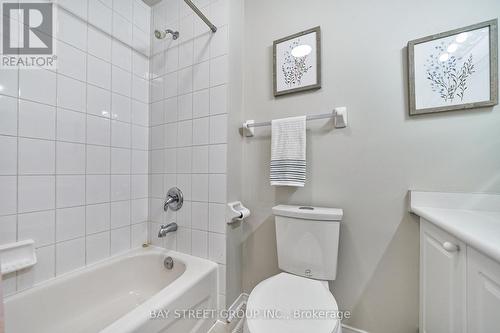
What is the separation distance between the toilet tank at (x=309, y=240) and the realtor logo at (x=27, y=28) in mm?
1572

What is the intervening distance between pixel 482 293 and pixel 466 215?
367 millimetres

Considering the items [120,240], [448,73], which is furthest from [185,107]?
[448,73]

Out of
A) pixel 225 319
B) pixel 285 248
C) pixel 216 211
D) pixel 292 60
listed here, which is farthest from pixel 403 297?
pixel 292 60

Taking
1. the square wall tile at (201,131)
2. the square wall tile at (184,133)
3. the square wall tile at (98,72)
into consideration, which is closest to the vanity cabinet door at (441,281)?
the square wall tile at (201,131)

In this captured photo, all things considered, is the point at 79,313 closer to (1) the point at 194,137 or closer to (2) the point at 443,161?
(1) the point at 194,137

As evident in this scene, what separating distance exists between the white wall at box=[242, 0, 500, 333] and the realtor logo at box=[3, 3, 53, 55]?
1.34 m

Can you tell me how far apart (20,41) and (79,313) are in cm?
150

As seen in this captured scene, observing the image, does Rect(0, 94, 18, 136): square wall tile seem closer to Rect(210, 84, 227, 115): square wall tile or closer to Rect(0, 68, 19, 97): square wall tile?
Rect(0, 68, 19, 97): square wall tile

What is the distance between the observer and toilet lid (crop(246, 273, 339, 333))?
2.28 ft

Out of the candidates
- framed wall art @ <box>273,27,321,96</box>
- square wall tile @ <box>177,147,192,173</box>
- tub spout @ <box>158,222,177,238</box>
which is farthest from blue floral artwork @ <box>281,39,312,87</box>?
tub spout @ <box>158,222,177,238</box>

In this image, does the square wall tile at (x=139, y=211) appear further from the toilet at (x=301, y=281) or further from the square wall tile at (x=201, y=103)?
the toilet at (x=301, y=281)

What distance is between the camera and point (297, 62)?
122 centimetres

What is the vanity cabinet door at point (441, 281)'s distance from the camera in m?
0.66

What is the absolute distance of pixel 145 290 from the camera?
1.33 metres
